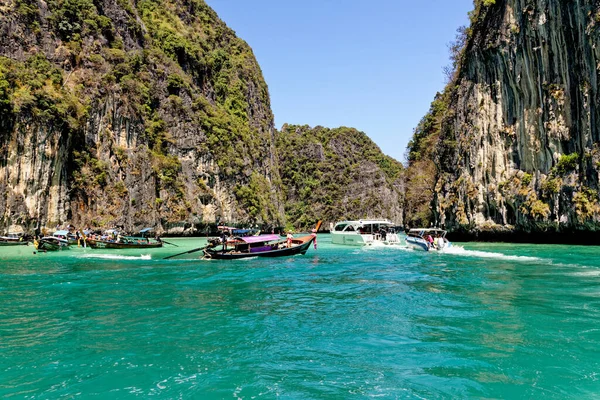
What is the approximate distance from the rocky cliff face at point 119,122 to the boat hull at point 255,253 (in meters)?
26.5

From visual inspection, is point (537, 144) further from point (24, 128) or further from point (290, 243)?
point (24, 128)

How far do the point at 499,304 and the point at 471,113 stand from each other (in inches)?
1490

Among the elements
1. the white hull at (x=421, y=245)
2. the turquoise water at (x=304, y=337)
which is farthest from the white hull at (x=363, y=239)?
the turquoise water at (x=304, y=337)

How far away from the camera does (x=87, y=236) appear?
37.6 m

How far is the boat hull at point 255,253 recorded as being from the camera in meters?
26.2

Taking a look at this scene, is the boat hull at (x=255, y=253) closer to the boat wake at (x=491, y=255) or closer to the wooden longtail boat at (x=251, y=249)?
the wooden longtail boat at (x=251, y=249)

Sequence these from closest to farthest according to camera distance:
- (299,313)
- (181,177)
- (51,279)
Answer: (299,313) < (51,279) < (181,177)

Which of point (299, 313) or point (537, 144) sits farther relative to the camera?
point (537, 144)

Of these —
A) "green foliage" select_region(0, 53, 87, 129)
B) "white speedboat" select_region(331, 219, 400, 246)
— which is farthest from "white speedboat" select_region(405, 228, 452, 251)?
"green foliage" select_region(0, 53, 87, 129)

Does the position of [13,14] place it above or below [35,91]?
above

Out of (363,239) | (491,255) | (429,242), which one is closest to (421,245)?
(429,242)

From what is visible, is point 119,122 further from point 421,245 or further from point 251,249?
point 421,245


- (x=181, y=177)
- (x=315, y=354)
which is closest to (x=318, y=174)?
(x=181, y=177)

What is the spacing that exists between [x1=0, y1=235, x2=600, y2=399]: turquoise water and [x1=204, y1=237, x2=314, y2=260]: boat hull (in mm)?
8497
